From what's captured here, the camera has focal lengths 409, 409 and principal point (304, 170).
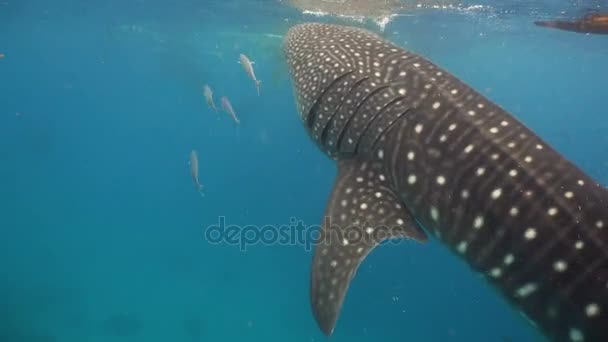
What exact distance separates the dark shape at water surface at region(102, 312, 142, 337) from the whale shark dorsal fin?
56.4 feet

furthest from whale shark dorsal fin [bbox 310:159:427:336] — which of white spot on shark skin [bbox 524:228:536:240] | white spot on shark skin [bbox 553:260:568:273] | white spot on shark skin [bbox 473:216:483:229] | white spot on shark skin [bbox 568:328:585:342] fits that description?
white spot on shark skin [bbox 568:328:585:342]

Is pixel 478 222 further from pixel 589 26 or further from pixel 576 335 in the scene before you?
pixel 589 26

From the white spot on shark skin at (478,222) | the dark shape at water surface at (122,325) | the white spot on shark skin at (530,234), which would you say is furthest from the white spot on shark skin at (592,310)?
the dark shape at water surface at (122,325)

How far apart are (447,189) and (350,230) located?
772 millimetres

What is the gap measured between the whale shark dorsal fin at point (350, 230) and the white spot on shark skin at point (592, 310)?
113 cm

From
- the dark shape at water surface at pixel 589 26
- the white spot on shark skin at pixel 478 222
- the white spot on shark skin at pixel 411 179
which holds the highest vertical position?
the dark shape at water surface at pixel 589 26

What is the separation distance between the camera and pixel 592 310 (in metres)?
2.23

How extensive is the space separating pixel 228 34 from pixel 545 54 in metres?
25.7

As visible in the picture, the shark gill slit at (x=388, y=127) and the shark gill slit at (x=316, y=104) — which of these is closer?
the shark gill slit at (x=388, y=127)

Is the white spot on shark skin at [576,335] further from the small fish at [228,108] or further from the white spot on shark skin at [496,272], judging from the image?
the small fish at [228,108]

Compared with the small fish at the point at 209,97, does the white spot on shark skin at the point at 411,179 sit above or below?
above

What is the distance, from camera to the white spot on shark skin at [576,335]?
90.0 inches

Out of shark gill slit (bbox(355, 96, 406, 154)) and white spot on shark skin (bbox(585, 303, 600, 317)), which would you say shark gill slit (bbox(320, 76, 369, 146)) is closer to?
shark gill slit (bbox(355, 96, 406, 154))

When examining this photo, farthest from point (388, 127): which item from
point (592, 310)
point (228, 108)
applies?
point (228, 108)
